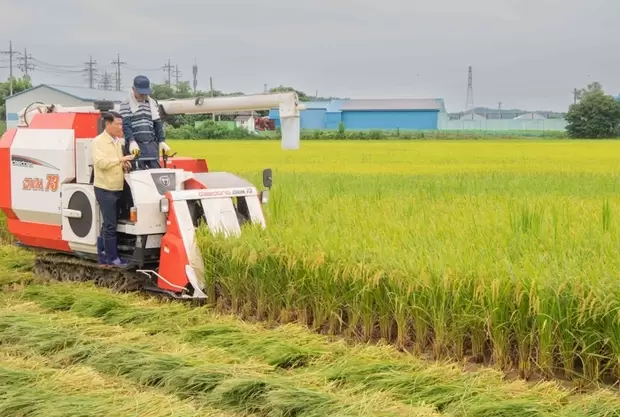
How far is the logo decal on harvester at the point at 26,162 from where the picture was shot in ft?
28.5

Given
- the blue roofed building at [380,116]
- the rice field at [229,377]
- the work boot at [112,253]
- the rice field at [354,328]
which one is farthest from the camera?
the blue roofed building at [380,116]

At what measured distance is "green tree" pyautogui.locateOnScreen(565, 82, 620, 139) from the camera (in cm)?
5503

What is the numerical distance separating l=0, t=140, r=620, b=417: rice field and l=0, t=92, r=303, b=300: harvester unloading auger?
0.98 ft

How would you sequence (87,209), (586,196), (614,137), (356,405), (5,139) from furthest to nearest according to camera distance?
(614,137)
(586,196)
(5,139)
(87,209)
(356,405)

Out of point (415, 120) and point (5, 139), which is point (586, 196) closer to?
point (5, 139)

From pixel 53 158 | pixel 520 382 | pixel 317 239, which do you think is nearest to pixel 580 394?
pixel 520 382

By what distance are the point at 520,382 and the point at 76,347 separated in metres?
3.24

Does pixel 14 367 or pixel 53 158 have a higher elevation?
pixel 53 158

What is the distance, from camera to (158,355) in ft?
18.1

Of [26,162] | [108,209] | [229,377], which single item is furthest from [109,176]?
[229,377]

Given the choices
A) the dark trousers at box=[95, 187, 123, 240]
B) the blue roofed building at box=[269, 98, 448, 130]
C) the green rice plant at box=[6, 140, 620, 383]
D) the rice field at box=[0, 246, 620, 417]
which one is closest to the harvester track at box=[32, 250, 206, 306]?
the dark trousers at box=[95, 187, 123, 240]

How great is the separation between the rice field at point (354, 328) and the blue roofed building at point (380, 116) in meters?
64.7

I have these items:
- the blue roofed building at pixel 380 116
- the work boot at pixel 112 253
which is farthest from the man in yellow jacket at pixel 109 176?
the blue roofed building at pixel 380 116

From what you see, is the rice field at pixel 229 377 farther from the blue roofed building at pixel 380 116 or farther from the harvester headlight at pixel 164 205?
the blue roofed building at pixel 380 116
